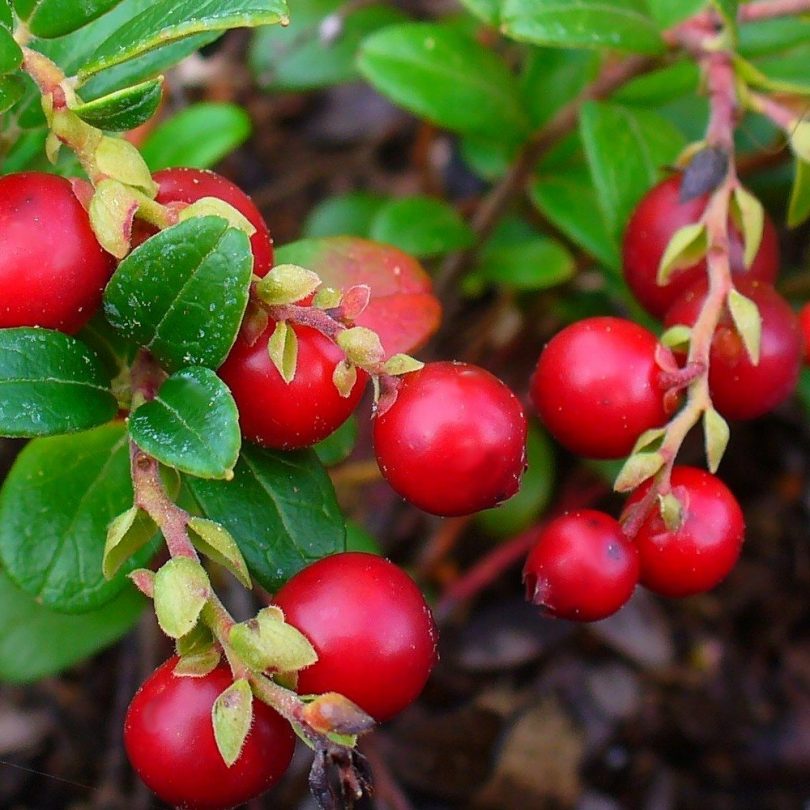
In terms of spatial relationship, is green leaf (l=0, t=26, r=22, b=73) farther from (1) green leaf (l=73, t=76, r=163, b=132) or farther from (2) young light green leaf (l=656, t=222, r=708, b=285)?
(2) young light green leaf (l=656, t=222, r=708, b=285)

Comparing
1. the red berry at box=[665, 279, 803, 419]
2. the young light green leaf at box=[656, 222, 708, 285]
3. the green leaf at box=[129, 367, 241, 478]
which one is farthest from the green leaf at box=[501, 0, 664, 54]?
the green leaf at box=[129, 367, 241, 478]

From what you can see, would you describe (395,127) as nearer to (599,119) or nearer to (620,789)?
(599,119)

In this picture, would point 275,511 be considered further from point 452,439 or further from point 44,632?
point 44,632

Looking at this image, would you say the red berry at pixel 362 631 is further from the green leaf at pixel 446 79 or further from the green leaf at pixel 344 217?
the green leaf at pixel 344 217

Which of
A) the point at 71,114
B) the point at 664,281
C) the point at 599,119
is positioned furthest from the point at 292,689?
the point at 599,119

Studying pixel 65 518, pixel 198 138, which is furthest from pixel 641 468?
pixel 198 138

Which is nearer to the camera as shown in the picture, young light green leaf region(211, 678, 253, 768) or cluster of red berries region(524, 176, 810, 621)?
young light green leaf region(211, 678, 253, 768)
